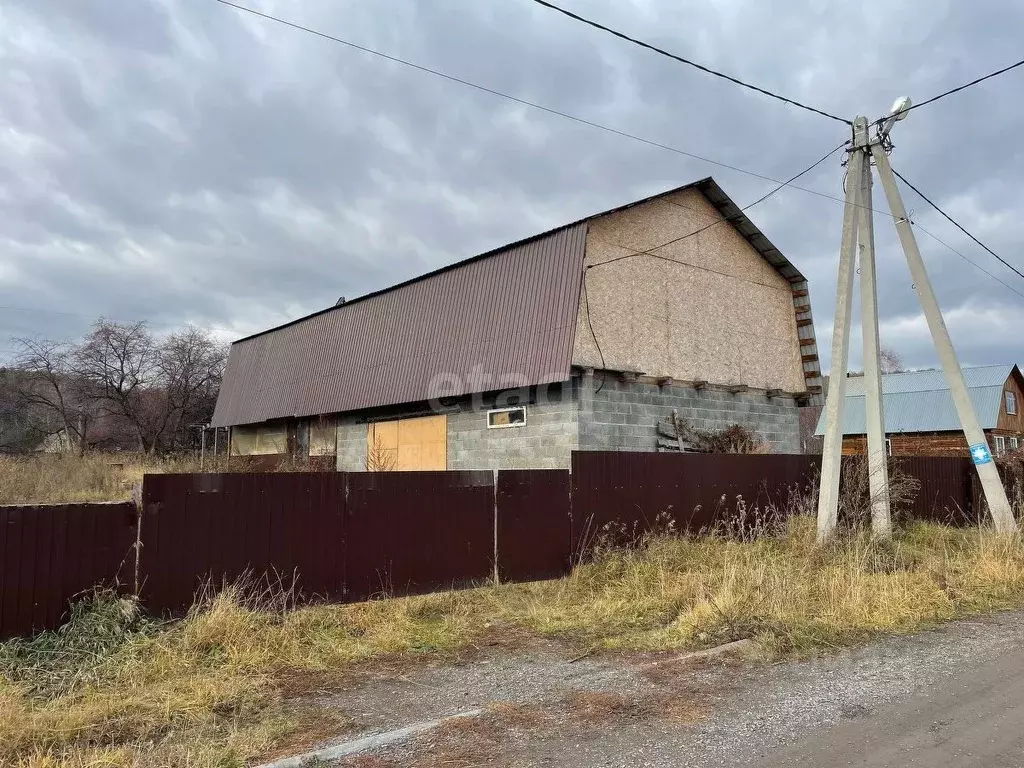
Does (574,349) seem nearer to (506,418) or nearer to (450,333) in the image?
(506,418)

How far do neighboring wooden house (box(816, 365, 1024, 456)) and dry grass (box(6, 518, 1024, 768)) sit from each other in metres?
23.8

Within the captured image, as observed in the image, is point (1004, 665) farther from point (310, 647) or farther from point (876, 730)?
point (310, 647)

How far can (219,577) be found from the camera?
687 cm

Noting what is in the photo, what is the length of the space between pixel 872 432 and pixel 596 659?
7.26m

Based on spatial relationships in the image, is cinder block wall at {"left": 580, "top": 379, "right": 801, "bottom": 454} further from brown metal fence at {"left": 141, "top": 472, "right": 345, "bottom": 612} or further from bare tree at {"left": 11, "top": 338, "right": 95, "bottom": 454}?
bare tree at {"left": 11, "top": 338, "right": 95, "bottom": 454}

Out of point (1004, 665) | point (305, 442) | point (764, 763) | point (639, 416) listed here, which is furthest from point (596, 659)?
point (305, 442)

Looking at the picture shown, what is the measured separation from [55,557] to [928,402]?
→ 36925mm

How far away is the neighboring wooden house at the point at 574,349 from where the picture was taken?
1355 centimetres

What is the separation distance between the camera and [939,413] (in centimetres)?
3309

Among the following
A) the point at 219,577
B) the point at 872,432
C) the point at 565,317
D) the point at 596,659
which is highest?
the point at 565,317

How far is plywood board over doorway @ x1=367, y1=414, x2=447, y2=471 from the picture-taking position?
1600 cm

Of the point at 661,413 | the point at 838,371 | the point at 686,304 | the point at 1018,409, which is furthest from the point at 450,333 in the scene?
the point at 1018,409

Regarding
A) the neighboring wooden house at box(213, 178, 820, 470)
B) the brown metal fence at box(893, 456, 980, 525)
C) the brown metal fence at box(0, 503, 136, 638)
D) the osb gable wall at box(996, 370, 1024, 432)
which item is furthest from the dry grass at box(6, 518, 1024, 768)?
the osb gable wall at box(996, 370, 1024, 432)

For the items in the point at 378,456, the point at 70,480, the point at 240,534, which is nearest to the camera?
the point at 240,534
